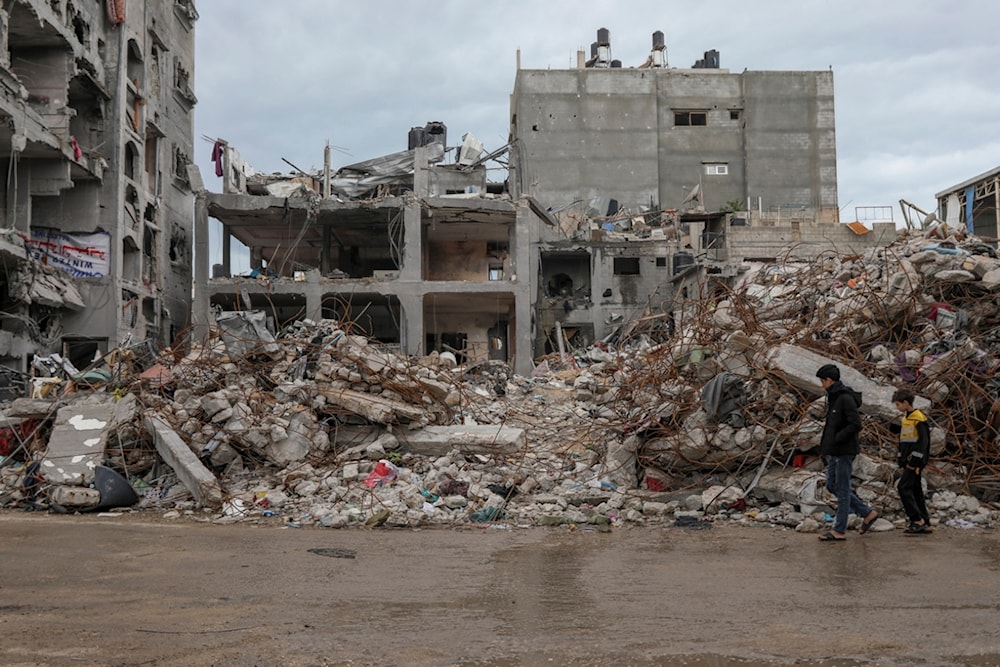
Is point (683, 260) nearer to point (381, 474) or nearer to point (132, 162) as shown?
point (132, 162)

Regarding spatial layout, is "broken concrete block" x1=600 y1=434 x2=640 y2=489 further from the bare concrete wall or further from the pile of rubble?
the bare concrete wall

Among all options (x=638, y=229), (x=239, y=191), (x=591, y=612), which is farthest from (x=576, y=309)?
(x=591, y=612)

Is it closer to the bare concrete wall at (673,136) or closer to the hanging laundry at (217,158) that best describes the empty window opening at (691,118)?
the bare concrete wall at (673,136)

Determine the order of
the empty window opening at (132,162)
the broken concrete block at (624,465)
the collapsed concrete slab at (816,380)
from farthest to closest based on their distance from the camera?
the empty window opening at (132,162)
the broken concrete block at (624,465)
the collapsed concrete slab at (816,380)

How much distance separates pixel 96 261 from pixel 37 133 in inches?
228

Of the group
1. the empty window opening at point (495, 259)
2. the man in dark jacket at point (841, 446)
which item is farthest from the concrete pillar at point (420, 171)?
the man in dark jacket at point (841, 446)

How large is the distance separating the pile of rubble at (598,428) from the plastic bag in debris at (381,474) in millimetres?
32

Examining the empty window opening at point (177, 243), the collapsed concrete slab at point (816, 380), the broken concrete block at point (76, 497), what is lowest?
the broken concrete block at point (76, 497)

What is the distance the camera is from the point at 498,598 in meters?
5.11

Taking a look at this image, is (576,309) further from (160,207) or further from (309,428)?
(309,428)

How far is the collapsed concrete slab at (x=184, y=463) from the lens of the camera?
8.98 m

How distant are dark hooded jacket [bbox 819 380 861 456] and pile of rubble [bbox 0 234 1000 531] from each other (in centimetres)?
116

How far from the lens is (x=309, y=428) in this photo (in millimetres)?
10211

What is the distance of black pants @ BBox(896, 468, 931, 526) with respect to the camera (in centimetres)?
719
